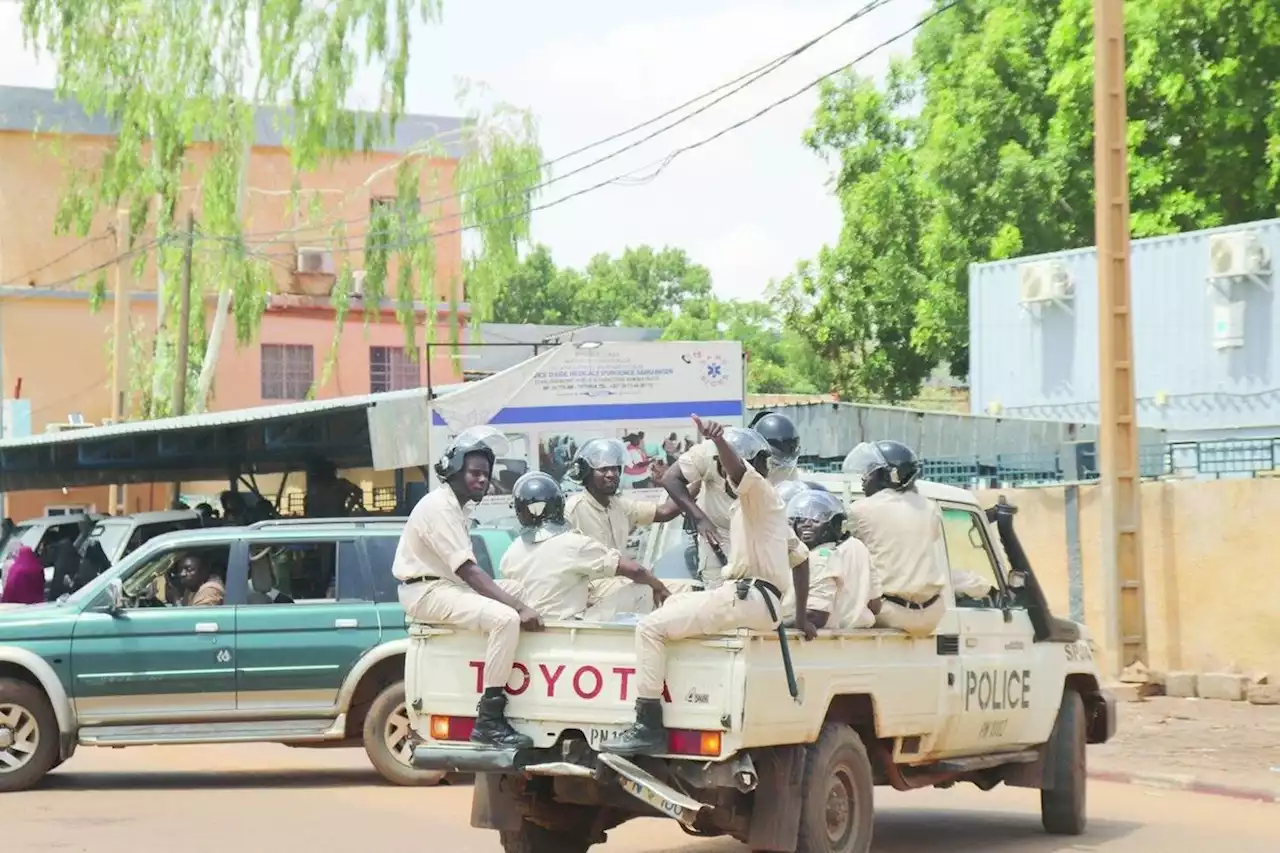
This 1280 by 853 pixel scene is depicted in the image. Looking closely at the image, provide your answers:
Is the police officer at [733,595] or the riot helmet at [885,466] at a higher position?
the riot helmet at [885,466]

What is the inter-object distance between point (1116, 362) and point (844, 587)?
8911 mm

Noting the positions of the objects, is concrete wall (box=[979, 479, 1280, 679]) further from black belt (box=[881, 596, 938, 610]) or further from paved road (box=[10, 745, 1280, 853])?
black belt (box=[881, 596, 938, 610])

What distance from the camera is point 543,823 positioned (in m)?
9.04

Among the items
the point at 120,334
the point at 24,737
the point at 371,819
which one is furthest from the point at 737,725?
the point at 120,334

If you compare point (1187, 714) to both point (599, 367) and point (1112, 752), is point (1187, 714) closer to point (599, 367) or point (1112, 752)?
point (1112, 752)

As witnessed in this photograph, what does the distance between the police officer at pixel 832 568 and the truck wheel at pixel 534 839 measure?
1633 millimetres

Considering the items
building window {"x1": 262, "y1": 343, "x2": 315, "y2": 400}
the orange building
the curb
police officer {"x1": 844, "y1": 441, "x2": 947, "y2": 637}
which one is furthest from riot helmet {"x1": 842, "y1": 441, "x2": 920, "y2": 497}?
building window {"x1": 262, "y1": 343, "x2": 315, "y2": 400}

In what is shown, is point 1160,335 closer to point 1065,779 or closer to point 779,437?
point 1065,779

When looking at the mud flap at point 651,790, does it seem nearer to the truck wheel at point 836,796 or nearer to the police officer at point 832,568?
the truck wheel at point 836,796

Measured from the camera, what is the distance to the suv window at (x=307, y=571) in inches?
539

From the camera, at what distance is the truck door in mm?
9836

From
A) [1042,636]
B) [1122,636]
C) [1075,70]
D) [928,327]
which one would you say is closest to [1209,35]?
[1075,70]

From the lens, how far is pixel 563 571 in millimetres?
8891

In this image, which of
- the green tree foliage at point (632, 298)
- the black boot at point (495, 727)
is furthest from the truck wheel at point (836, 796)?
the green tree foliage at point (632, 298)
